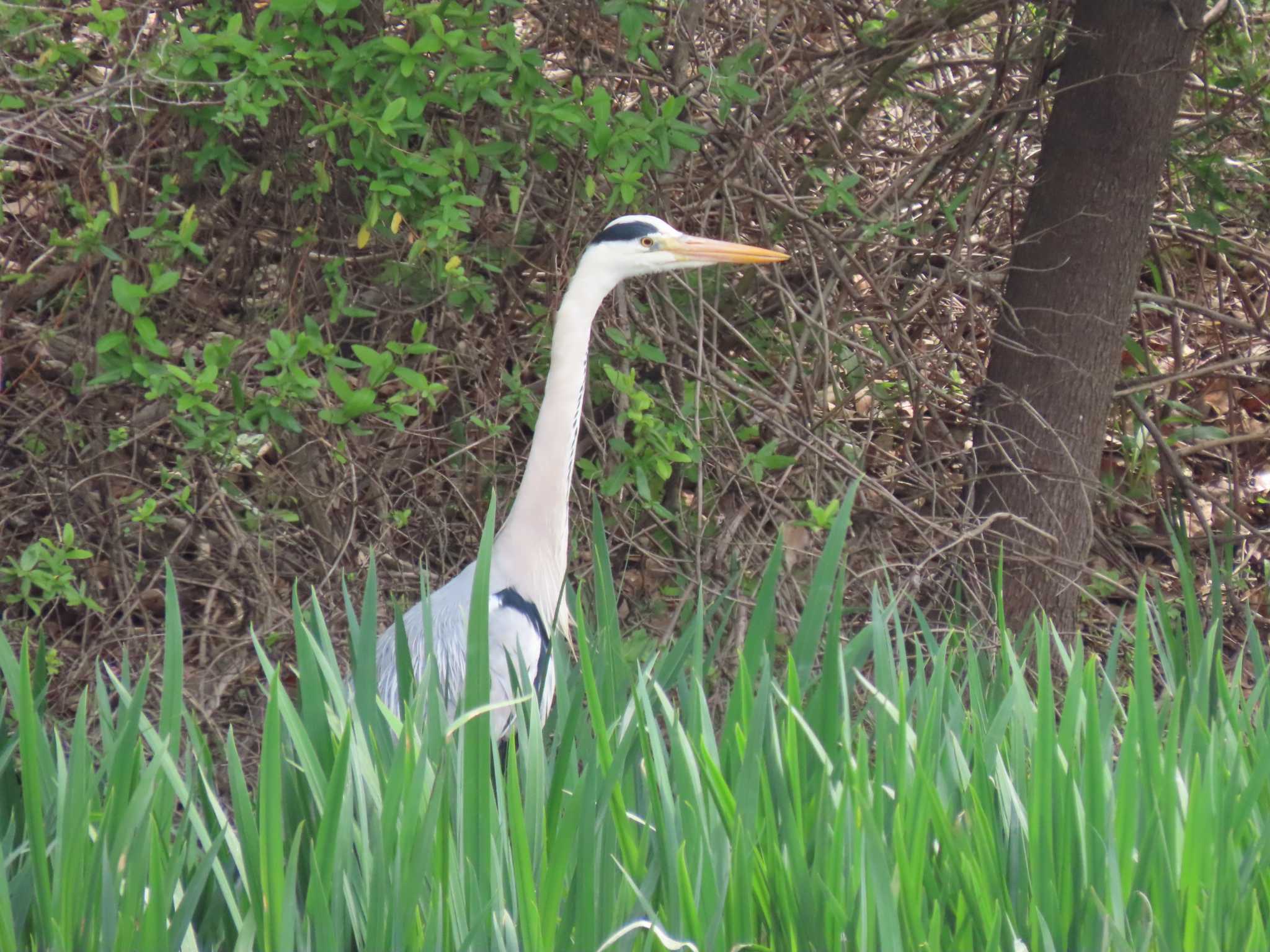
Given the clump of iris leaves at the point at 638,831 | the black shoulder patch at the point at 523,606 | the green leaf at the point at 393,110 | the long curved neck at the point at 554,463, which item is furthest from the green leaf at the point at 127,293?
the clump of iris leaves at the point at 638,831

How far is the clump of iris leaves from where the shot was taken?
1516 millimetres

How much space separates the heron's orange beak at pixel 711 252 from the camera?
3.14m

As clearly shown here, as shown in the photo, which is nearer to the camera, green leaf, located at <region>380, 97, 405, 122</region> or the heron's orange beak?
green leaf, located at <region>380, 97, 405, 122</region>

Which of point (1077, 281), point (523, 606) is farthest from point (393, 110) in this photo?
point (1077, 281)

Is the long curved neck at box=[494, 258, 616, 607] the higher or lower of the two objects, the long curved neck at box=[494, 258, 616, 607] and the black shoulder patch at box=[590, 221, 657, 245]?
the lower

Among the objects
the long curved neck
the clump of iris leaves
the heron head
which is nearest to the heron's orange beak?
the heron head

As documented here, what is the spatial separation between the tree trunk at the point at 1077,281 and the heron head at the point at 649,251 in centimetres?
83

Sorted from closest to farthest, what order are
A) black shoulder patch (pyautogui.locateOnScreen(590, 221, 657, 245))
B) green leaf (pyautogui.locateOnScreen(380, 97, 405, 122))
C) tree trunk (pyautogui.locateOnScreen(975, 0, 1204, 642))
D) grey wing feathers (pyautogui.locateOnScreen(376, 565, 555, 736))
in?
green leaf (pyautogui.locateOnScreen(380, 97, 405, 122)), black shoulder patch (pyautogui.locateOnScreen(590, 221, 657, 245)), grey wing feathers (pyautogui.locateOnScreen(376, 565, 555, 736)), tree trunk (pyautogui.locateOnScreen(975, 0, 1204, 642))

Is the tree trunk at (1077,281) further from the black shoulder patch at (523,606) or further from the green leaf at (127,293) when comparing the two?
the green leaf at (127,293)

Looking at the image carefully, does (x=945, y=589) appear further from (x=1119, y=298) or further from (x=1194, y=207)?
(x=1194, y=207)

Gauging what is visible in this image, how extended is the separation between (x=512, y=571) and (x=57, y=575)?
3.32 feet

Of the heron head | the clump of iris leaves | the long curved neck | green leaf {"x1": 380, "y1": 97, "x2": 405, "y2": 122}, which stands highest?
green leaf {"x1": 380, "y1": 97, "x2": 405, "y2": 122}

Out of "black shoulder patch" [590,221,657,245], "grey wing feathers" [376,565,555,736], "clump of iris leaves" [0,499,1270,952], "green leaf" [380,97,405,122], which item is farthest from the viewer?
"grey wing feathers" [376,565,555,736]

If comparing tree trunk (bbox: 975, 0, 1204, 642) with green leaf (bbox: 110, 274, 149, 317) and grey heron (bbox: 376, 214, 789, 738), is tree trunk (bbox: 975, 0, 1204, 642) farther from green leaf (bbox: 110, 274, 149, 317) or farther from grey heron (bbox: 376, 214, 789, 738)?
green leaf (bbox: 110, 274, 149, 317)
